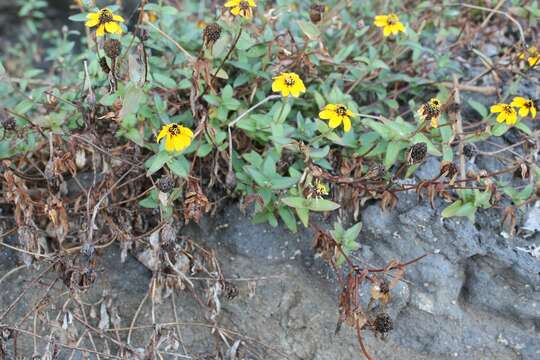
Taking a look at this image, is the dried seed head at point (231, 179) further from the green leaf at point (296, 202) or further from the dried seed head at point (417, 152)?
the dried seed head at point (417, 152)

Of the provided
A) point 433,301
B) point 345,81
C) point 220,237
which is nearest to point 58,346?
point 220,237

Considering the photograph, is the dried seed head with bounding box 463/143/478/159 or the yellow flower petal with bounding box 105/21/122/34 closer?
the yellow flower petal with bounding box 105/21/122/34

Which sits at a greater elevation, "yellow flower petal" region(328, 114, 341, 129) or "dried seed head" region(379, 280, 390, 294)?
"yellow flower petal" region(328, 114, 341, 129)

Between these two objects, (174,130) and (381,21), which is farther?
(381,21)

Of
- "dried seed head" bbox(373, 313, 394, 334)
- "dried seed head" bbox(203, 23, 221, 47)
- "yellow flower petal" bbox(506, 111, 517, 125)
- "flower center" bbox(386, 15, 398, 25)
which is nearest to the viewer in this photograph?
"dried seed head" bbox(373, 313, 394, 334)

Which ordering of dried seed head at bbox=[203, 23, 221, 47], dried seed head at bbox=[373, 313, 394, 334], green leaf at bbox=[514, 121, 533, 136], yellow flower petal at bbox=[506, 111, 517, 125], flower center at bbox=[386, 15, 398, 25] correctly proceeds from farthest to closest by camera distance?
1. flower center at bbox=[386, 15, 398, 25]
2. green leaf at bbox=[514, 121, 533, 136]
3. yellow flower petal at bbox=[506, 111, 517, 125]
4. dried seed head at bbox=[203, 23, 221, 47]
5. dried seed head at bbox=[373, 313, 394, 334]

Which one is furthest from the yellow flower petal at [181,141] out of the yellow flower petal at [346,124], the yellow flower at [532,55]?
the yellow flower at [532,55]

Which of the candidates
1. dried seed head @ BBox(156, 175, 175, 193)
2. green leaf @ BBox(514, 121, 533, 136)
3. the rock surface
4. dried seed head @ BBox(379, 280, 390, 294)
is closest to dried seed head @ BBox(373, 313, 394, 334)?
dried seed head @ BBox(379, 280, 390, 294)

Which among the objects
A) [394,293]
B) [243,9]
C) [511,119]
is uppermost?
[243,9]

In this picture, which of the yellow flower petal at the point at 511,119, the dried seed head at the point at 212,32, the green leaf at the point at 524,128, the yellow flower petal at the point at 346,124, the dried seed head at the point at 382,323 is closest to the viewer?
the dried seed head at the point at 382,323

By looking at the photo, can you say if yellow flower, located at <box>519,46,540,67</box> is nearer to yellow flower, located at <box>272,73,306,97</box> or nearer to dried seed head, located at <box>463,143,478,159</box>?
dried seed head, located at <box>463,143,478,159</box>

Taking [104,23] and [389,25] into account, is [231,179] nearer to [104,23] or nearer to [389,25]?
[104,23]

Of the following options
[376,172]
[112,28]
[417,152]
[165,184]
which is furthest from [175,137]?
[417,152]

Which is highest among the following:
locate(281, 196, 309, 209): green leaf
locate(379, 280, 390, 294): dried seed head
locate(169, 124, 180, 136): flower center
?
locate(169, 124, 180, 136): flower center
